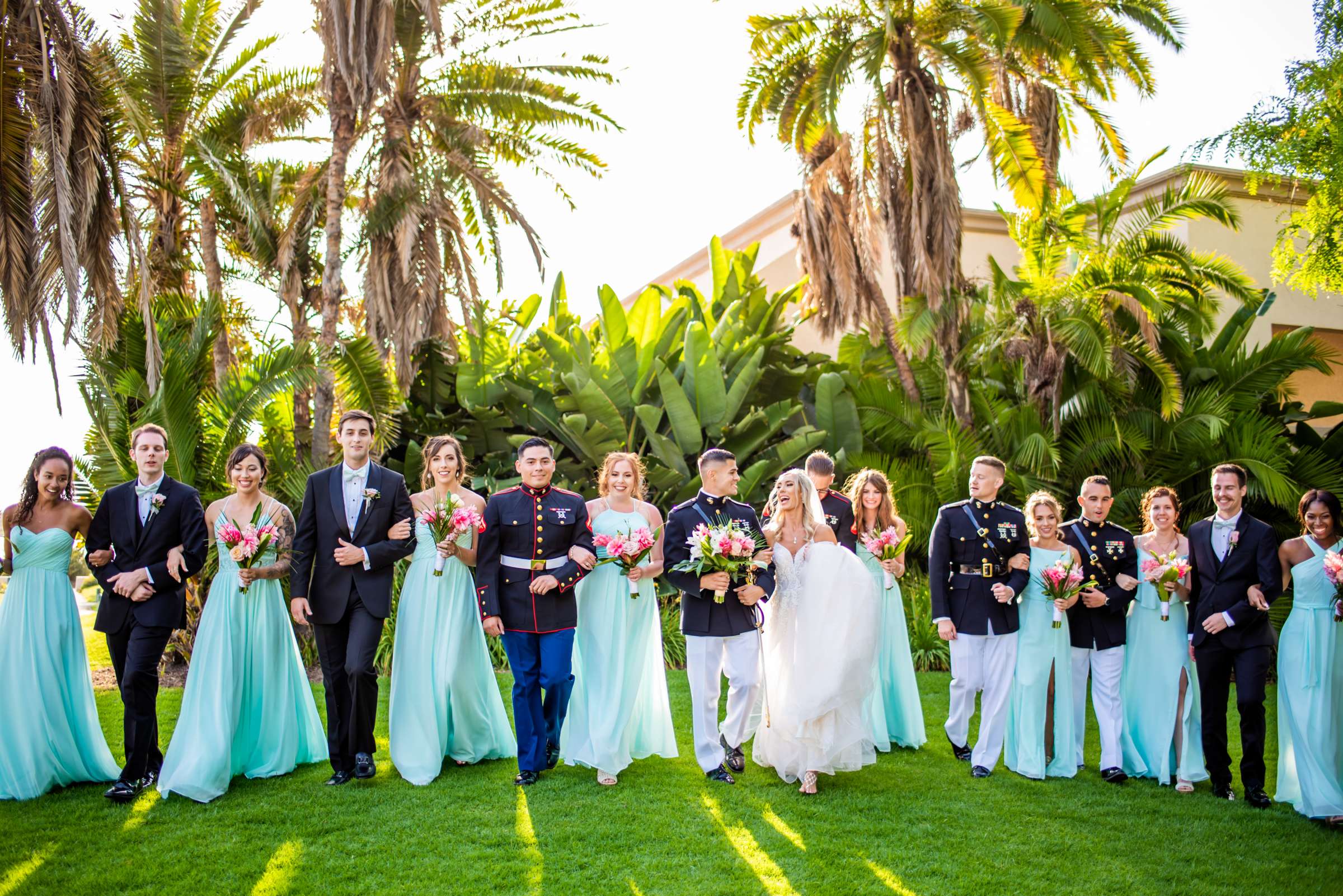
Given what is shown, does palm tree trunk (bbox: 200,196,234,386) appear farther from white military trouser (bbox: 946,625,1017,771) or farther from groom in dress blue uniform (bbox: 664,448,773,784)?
white military trouser (bbox: 946,625,1017,771)

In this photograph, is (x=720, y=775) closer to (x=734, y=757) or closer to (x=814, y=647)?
(x=734, y=757)

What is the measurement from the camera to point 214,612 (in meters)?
6.68

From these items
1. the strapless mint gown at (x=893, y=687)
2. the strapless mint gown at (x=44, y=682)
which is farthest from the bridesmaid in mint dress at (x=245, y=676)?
the strapless mint gown at (x=893, y=687)

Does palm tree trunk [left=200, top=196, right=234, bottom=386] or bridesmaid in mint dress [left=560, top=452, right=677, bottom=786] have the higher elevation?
palm tree trunk [left=200, top=196, right=234, bottom=386]

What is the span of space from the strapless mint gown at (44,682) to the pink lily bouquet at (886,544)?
18.4ft

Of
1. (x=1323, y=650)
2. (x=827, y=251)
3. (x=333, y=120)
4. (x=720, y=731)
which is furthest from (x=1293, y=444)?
(x=333, y=120)

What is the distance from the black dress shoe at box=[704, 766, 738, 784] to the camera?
22.6 feet

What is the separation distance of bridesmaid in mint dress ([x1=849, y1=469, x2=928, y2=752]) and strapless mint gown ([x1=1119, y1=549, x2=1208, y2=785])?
1.55 m

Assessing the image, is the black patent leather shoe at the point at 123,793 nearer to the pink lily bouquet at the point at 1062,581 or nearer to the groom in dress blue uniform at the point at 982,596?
the groom in dress blue uniform at the point at 982,596

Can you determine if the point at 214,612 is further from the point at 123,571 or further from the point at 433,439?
the point at 433,439

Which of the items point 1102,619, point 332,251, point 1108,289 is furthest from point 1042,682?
point 332,251

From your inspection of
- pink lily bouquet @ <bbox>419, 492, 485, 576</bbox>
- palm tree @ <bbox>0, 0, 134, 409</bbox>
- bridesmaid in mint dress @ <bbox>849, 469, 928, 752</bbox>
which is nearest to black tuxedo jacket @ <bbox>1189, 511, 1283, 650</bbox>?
bridesmaid in mint dress @ <bbox>849, 469, 928, 752</bbox>

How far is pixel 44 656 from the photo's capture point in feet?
21.9

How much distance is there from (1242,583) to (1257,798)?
1375mm
